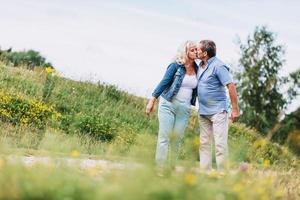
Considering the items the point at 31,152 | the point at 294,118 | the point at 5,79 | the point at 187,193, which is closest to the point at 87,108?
the point at 5,79

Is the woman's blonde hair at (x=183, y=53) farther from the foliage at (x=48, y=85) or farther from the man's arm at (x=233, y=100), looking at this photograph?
the foliage at (x=48, y=85)

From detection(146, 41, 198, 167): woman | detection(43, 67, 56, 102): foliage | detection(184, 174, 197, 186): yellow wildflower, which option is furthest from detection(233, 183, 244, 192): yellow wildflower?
detection(43, 67, 56, 102): foliage

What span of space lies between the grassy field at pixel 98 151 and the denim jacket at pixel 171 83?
60 cm

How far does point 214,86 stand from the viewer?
8.78 m

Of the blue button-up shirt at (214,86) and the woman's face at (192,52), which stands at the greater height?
the woman's face at (192,52)

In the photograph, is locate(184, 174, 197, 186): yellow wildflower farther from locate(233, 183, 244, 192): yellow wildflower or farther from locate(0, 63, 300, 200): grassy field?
locate(233, 183, 244, 192): yellow wildflower

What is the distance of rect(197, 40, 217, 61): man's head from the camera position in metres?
8.75

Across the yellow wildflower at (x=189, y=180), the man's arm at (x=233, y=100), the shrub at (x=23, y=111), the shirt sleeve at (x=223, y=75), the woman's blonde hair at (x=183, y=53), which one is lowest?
the shrub at (x=23, y=111)

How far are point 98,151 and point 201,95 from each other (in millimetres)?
3236

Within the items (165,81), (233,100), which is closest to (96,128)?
(165,81)

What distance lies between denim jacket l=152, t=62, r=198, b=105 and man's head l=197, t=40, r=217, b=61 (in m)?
0.36

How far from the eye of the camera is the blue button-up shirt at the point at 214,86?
8680 mm

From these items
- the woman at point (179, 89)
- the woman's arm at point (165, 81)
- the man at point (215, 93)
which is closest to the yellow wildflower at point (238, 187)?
the man at point (215, 93)

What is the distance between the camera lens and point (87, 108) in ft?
55.3
